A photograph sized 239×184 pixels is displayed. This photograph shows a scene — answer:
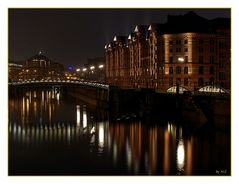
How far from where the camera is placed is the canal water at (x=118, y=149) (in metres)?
13.0

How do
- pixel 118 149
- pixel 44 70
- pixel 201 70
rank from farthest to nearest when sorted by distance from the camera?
pixel 44 70 < pixel 201 70 < pixel 118 149

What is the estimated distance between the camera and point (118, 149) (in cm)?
1564

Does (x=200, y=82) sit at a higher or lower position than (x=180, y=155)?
higher

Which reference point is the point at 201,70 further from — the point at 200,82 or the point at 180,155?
the point at 180,155

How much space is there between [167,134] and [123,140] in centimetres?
203

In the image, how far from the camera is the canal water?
1303cm

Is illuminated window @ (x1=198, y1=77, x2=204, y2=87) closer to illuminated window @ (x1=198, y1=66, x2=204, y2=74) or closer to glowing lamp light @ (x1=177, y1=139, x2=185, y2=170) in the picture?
illuminated window @ (x1=198, y1=66, x2=204, y2=74)

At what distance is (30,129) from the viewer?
2100 cm

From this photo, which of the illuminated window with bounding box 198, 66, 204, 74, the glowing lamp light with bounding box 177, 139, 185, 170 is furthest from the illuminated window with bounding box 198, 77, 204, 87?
the glowing lamp light with bounding box 177, 139, 185, 170
